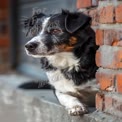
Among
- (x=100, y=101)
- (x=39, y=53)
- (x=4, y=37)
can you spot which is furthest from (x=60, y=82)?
(x=4, y=37)

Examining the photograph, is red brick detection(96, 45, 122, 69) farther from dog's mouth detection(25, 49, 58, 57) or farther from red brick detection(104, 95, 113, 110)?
dog's mouth detection(25, 49, 58, 57)

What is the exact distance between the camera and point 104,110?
2.60m

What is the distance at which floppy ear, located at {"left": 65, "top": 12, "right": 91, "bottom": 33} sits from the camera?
283cm

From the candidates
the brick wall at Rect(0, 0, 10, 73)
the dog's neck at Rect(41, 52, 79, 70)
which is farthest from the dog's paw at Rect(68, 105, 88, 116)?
the brick wall at Rect(0, 0, 10, 73)

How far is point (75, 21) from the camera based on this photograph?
2.85 metres

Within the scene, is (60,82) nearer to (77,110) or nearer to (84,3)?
(77,110)

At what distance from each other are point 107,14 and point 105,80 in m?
0.38

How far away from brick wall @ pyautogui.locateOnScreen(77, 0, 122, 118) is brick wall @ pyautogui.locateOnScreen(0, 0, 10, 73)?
3.47 metres

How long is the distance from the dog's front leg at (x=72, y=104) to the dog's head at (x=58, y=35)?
0.30 metres

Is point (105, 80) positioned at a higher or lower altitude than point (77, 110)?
higher

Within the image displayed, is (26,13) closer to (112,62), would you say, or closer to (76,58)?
(76,58)

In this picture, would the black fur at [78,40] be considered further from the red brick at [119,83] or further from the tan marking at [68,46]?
the red brick at [119,83]

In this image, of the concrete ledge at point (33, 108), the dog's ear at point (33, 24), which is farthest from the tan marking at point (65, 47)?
the concrete ledge at point (33, 108)

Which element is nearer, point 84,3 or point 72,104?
point 72,104
